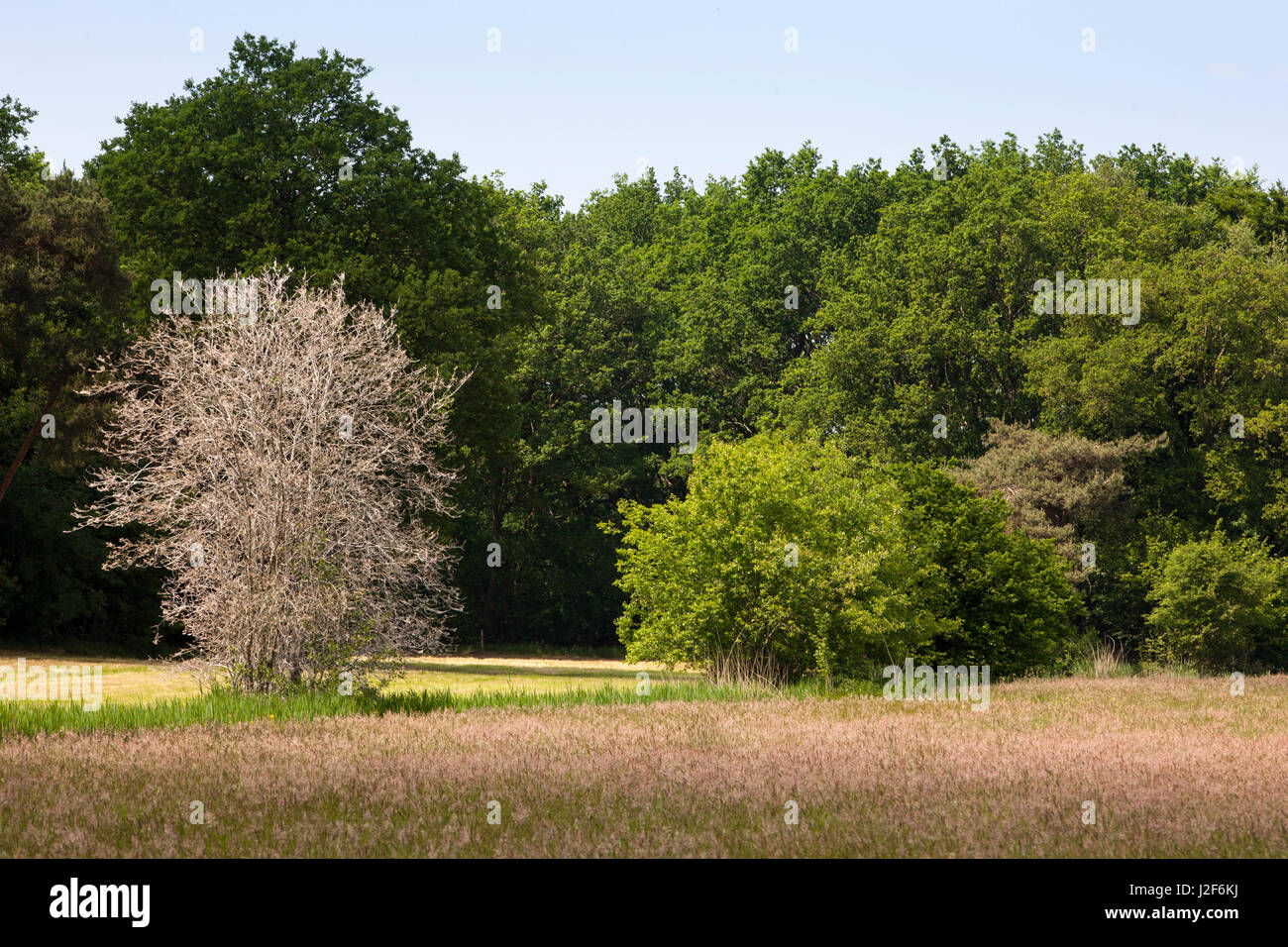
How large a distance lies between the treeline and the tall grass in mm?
6018

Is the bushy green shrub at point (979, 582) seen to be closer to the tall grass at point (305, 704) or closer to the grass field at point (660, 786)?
the tall grass at point (305, 704)

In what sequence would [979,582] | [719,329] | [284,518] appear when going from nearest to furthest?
[284,518]
[979,582]
[719,329]

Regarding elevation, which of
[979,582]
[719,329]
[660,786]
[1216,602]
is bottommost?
[1216,602]

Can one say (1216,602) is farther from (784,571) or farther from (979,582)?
(784,571)

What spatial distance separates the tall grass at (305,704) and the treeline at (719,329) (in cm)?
602

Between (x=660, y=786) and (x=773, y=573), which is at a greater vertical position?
(x=773, y=573)

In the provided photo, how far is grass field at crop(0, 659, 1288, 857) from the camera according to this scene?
850cm

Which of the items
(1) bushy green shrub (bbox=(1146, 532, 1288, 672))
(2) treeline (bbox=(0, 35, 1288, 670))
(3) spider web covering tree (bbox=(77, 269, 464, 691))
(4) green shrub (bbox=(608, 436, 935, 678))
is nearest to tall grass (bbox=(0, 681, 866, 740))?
(3) spider web covering tree (bbox=(77, 269, 464, 691))

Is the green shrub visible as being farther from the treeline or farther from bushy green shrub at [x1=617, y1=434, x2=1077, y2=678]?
the treeline

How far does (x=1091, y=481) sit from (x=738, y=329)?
1873 centimetres

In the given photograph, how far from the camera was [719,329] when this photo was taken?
186ft

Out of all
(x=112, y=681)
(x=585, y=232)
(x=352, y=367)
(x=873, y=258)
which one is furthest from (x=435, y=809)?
(x=585, y=232)

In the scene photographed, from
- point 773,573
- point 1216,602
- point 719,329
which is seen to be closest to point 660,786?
point 773,573

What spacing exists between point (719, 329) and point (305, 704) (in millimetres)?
41180
